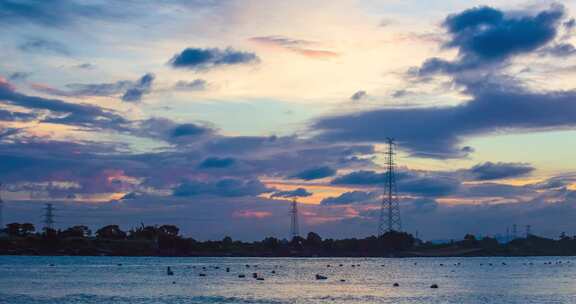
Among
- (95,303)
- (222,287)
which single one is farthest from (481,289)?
(95,303)

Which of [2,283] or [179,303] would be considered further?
[2,283]

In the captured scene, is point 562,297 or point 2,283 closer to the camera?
point 562,297

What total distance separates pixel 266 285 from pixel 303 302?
34.9 metres

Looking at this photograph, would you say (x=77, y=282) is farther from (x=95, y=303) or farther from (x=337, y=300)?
(x=337, y=300)

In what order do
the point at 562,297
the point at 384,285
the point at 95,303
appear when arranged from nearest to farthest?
the point at 95,303
the point at 562,297
the point at 384,285

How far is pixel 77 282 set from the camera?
13625cm

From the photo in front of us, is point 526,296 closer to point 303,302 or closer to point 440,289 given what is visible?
point 440,289

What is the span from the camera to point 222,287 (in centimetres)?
12438

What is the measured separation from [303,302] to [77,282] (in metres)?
56.2

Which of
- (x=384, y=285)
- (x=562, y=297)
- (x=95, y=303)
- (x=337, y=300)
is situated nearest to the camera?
(x=95, y=303)

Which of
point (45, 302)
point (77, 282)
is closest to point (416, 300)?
point (45, 302)

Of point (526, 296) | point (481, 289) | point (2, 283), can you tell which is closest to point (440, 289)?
Result: point (481, 289)

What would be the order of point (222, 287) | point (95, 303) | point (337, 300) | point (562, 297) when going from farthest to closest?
1. point (222, 287)
2. point (562, 297)
3. point (337, 300)
4. point (95, 303)

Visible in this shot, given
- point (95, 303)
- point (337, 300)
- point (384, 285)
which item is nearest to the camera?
point (95, 303)
